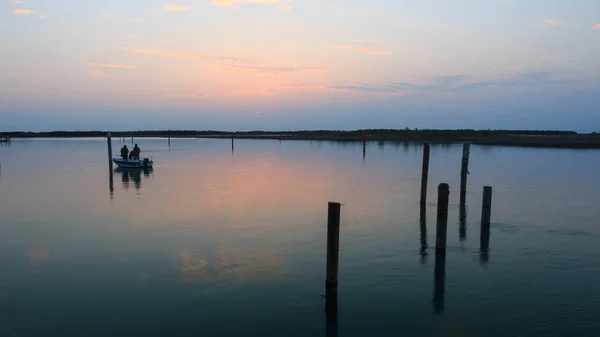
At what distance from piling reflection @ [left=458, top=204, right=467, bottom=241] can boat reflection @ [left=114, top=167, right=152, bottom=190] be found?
20095 millimetres

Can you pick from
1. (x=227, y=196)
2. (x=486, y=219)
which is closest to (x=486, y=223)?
(x=486, y=219)

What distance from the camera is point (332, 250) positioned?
1002cm

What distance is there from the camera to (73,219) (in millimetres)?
19828

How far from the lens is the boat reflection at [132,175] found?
3297cm

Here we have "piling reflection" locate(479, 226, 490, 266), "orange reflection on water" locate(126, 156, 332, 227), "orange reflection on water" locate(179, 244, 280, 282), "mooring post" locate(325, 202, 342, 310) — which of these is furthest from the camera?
"orange reflection on water" locate(126, 156, 332, 227)

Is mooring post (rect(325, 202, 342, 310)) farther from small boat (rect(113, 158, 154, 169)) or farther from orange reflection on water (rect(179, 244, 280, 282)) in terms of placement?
small boat (rect(113, 158, 154, 169))

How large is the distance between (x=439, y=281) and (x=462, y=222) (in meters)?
7.59

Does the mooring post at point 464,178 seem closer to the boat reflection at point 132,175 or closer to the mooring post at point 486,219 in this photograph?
the mooring post at point 486,219

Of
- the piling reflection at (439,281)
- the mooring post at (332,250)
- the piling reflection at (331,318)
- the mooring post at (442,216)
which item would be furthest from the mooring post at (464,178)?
the piling reflection at (331,318)

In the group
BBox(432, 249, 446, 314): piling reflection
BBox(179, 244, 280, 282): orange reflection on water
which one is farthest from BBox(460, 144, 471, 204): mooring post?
BBox(179, 244, 280, 282): orange reflection on water

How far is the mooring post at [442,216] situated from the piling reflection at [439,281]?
0.80 feet

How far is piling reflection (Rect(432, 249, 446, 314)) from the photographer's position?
34.1 ft

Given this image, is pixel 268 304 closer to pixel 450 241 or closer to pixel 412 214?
pixel 450 241

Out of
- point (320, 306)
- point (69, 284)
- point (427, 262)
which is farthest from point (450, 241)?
point (69, 284)
